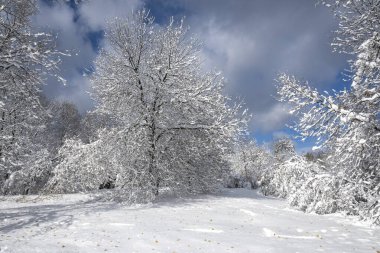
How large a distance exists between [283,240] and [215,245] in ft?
6.49

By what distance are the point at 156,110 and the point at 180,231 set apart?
Answer: 743cm

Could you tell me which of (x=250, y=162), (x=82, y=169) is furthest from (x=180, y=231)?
(x=250, y=162)

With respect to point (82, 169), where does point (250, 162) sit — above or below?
above

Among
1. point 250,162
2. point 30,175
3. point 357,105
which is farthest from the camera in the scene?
point 250,162

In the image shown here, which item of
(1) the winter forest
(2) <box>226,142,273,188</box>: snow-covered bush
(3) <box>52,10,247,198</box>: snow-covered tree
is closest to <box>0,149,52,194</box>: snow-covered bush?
(1) the winter forest

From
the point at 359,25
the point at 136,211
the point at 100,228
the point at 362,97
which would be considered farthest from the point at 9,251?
the point at 359,25

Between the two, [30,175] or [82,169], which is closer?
[82,169]

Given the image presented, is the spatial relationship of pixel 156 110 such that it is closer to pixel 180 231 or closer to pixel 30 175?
pixel 180 231

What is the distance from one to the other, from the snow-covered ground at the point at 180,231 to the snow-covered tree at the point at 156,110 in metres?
2.82

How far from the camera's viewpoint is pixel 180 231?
9297 millimetres

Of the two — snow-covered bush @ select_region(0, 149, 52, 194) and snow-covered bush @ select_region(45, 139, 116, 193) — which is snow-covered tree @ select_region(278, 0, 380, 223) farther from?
snow-covered bush @ select_region(0, 149, 52, 194)

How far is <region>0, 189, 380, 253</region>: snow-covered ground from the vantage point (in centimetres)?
784

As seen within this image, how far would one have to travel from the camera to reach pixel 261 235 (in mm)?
9281

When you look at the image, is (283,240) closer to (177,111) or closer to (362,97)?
(362,97)
